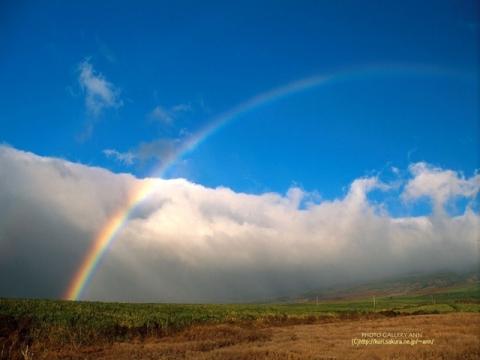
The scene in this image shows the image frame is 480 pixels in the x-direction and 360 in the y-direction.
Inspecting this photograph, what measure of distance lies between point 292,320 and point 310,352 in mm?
35760

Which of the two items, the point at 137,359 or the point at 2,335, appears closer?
the point at 137,359

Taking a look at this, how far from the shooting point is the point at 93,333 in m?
31.2

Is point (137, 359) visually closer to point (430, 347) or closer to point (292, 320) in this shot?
point (430, 347)

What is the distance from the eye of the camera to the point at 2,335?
28.2 m

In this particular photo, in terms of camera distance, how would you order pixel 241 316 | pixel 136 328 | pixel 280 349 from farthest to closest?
pixel 241 316
pixel 136 328
pixel 280 349

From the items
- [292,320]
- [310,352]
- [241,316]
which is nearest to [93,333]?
[310,352]

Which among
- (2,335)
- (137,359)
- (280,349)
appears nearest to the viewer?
(137,359)

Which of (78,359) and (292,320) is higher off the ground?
(78,359)

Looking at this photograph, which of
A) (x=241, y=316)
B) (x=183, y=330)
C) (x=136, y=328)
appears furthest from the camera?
(x=241, y=316)

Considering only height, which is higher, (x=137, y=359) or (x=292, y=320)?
(x=137, y=359)

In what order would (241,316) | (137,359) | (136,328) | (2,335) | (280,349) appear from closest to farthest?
(137,359) → (280,349) → (2,335) → (136,328) → (241,316)

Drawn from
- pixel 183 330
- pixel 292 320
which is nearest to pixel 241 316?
pixel 292 320

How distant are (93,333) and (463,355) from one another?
25.1 m

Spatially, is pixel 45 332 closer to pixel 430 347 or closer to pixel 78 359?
pixel 78 359
